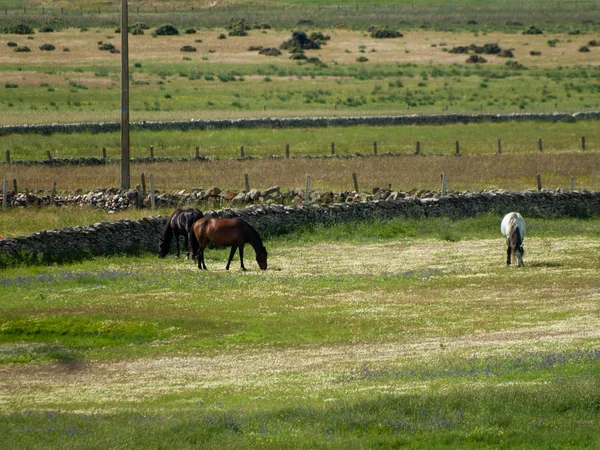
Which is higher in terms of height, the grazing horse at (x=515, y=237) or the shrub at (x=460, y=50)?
the shrub at (x=460, y=50)

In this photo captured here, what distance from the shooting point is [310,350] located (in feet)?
73.6

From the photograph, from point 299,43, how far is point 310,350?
112 metres

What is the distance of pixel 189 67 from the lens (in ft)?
374

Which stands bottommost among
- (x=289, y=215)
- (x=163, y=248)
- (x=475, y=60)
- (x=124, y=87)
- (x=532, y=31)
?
(x=163, y=248)

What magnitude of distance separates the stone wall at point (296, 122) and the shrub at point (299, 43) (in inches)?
2213

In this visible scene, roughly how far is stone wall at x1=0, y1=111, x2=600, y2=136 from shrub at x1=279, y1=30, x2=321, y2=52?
56206 mm

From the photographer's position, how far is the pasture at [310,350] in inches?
630

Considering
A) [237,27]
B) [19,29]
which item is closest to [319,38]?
[237,27]

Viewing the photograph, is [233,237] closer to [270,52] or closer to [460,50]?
[270,52]

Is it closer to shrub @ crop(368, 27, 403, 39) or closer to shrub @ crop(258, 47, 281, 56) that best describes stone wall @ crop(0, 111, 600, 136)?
shrub @ crop(258, 47, 281, 56)

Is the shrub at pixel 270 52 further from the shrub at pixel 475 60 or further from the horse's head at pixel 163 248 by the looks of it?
the horse's head at pixel 163 248

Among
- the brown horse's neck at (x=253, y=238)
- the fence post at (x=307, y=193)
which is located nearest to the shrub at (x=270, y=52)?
the fence post at (x=307, y=193)

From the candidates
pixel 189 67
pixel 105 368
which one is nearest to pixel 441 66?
pixel 189 67

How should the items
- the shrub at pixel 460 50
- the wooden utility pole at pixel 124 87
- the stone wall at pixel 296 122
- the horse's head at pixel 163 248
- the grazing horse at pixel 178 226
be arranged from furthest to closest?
the shrub at pixel 460 50
the stone wall at pixel 296 122
the wooden utility pole at pixel 124 87
the horse's head at pixel 163 248
the grazing horse at pixel 178 226
